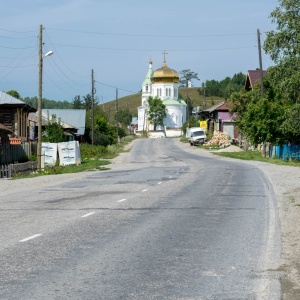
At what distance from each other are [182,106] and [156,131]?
12848mm

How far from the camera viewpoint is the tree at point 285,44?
4772 cm

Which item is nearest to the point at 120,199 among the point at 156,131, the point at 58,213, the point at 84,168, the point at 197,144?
the point at 58,213

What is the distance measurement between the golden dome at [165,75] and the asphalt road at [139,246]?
484ft

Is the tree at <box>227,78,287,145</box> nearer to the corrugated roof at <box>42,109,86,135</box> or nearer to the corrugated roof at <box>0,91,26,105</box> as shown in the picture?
the corrugated roof at <box>0,91,26,105</box>

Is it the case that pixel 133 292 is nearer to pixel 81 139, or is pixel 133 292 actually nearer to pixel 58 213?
pixel 58 213

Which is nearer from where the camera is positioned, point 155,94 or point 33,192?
point 33,192

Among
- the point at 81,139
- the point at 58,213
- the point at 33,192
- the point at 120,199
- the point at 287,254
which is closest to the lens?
the point at 287,254

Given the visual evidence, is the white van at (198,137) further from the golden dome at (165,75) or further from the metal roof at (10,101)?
the golden dome at (165,75)

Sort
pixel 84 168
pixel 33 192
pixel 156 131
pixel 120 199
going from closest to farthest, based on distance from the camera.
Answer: pixel 120 199 → pixel 33 192 → pixel 84 168 → pixel 156 131

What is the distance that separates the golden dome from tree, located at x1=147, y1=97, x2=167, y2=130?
28.5 ft

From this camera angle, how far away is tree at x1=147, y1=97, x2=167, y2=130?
16150 centimetres

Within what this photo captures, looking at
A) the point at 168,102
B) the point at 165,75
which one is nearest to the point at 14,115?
the point at 168,102

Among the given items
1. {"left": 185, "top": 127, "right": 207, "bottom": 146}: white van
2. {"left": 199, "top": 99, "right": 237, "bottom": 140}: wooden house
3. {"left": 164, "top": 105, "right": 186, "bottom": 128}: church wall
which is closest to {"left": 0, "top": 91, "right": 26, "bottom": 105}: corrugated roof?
{"left": 199, "top": 99, "right": 237, "bottom": 140}: wooden house

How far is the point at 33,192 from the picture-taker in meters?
26.3
